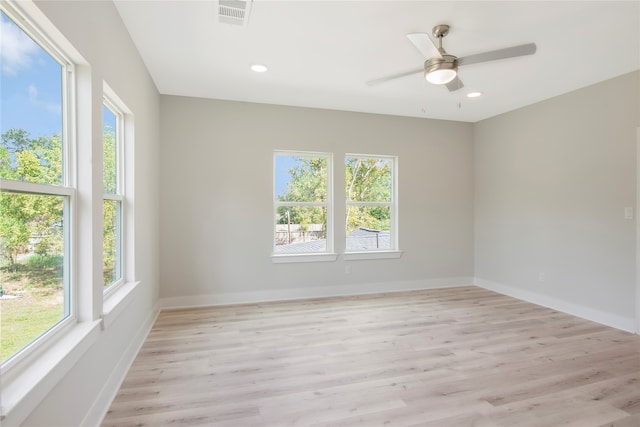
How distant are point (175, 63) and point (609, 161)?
14.9 ft

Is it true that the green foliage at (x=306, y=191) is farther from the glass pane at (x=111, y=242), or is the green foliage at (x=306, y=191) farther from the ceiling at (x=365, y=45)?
the glass pane at (x=111, y=242)

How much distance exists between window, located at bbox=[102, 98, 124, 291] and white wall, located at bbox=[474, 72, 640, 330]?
15.5ft

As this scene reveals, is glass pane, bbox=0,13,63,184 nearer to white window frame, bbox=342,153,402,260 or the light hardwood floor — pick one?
the light hardwood floor

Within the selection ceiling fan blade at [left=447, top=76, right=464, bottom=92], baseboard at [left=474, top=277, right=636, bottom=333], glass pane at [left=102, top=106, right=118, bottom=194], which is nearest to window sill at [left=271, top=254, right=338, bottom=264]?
glass pane at [left=102, top=106, right=118, bottom=194]

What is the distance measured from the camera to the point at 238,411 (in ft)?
6.57

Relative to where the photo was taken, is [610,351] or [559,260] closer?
[610,351]

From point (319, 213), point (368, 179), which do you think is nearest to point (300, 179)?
point (319, 213)

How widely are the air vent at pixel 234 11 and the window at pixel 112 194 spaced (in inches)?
40.0

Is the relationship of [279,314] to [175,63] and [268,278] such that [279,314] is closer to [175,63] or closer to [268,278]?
[268,278]

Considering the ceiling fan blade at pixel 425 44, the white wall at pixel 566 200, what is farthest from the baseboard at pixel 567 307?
the ceiling fan blade at pixel 425 44

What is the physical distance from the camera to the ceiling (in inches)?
88.4

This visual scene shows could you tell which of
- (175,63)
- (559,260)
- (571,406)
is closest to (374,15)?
(175,63)

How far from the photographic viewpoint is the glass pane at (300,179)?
444cm

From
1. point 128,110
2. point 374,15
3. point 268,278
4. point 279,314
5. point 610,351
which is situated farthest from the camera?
point 268,278
